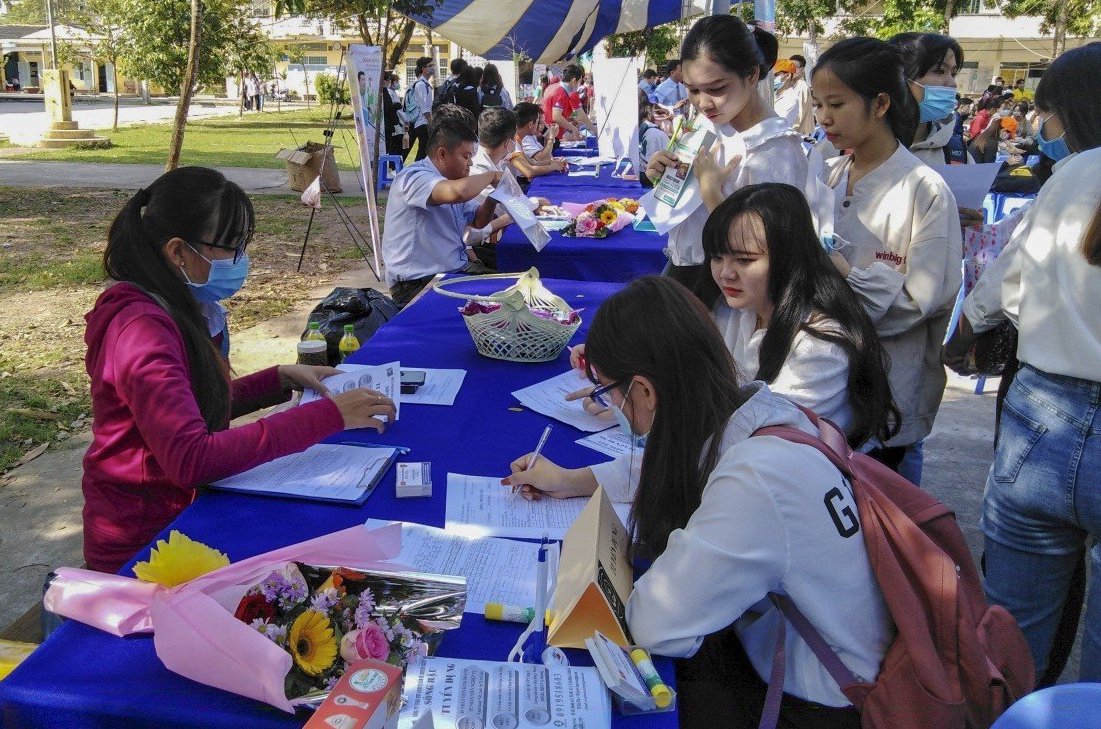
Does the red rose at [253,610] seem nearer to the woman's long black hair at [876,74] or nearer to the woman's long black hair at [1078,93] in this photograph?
the woman's long black hair at [1078,93]

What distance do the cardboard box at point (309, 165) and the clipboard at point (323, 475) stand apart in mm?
5426

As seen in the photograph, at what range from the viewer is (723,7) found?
532 cm

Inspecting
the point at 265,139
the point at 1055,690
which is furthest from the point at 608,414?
the point at 265,139

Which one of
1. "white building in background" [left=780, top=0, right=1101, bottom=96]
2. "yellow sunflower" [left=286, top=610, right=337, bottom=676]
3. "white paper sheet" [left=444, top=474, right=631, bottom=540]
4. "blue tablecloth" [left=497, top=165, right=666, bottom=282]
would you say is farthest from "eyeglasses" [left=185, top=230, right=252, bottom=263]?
"white building in background" [left=780, top=0, right=1101, bottom=96]

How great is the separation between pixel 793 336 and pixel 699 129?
3.93 ft

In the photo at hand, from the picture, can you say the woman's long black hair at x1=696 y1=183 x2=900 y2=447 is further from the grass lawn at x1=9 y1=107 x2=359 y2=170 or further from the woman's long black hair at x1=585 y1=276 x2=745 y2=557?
the grass lawn at x1=9 y1=107 x2=359 y2=170

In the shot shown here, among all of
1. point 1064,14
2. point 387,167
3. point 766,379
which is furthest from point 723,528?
point 1064,14

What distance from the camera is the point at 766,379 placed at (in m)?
2.00

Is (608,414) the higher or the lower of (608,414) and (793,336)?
the lower

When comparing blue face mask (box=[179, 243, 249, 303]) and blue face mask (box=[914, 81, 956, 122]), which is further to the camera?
blue face mask (box=[914, 81, 956, 122])

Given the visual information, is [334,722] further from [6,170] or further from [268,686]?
[6,170]

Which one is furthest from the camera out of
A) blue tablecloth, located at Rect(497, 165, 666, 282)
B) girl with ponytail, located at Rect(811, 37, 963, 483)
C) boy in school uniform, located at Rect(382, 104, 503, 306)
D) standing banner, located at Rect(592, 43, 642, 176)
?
standing banner, located at Rect(592, 43, 642, 176)

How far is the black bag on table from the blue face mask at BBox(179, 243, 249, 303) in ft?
3.99

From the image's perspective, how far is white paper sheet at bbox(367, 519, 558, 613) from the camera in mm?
1367
